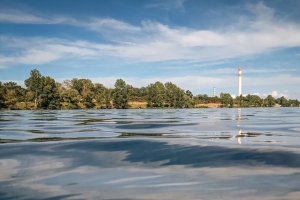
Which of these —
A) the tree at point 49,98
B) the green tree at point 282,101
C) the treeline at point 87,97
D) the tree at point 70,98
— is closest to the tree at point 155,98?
the treeline at point 87,97

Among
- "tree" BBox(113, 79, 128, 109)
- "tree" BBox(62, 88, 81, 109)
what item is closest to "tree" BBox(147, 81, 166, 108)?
"tree" BBox(113, 79, 128, 109)

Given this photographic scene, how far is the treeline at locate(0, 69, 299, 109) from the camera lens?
8094cm

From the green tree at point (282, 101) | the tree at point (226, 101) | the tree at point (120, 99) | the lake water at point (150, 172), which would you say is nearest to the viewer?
the lake water at point (150, 172)

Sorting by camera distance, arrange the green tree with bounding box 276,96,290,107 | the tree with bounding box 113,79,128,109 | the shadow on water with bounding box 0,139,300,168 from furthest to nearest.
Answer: the green tree with bounding box 276,96,290,107 → the tree with bounding box 113,79,128,109 → the shadow on water with bounding box 0,139,300,168

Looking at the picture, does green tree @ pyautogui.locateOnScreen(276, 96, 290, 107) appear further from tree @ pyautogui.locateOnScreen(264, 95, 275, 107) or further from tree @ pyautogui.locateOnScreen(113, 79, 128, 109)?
tree @ pyautogui.locateOnScreen(113, 79, 128, 109)

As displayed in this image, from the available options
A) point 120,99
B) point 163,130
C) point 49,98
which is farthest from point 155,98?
point 163,130

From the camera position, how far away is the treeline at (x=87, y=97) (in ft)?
266

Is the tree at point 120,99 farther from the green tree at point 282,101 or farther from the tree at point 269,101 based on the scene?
the green tree at point 282,101

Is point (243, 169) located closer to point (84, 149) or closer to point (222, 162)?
point (222, 162)

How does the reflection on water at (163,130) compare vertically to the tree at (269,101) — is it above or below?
below

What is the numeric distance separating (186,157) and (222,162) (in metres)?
0.68

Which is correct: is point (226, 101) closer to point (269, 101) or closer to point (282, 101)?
point (269, 101)

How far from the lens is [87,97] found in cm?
10075

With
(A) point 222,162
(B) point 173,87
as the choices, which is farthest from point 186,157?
(B) point 173,87
